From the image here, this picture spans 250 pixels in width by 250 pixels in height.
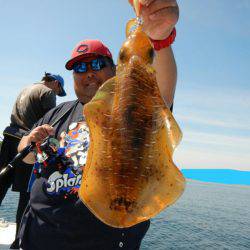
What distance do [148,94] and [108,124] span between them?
349mm

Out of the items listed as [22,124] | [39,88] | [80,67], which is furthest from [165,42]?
[22,124]

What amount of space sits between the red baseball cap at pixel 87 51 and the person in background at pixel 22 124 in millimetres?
2835

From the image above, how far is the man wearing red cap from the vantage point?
3.14 m

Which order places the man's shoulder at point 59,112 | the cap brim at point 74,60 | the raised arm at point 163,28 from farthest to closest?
1. the man's shoulder at point 59,112
2. the cap brim at point 74,60
3. the raised arm at point 163,28

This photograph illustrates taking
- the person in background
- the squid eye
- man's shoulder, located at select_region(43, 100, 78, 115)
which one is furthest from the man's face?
the person in background

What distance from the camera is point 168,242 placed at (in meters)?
29.5

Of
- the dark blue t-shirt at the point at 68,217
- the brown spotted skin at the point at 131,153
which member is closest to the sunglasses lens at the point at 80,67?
the dark blue t-shirt at the point at 68,217

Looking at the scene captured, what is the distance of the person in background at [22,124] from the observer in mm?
6578

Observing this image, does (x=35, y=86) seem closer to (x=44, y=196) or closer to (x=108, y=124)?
(x=44, y=196)

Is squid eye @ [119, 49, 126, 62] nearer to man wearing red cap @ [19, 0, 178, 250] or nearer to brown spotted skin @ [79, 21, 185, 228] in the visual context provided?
brown spotted skin @ [79, 21, 185, 228]

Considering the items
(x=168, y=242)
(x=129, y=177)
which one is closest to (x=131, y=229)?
(x=129, y=177)

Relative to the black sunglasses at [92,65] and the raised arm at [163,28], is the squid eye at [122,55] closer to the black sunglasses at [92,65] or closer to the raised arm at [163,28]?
the raised arm at [163,28]

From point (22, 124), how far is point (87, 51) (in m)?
3.46

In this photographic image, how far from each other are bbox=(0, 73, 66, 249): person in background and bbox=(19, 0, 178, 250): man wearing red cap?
260 centimetres
